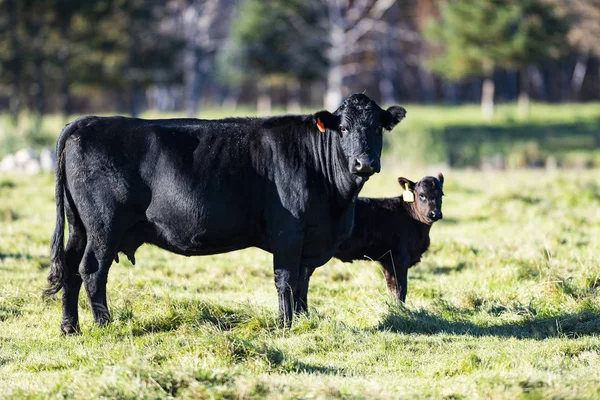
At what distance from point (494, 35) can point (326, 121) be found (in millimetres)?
36757

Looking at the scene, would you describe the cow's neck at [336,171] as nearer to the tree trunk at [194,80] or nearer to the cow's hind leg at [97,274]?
the cow's hind leg at [97,274]

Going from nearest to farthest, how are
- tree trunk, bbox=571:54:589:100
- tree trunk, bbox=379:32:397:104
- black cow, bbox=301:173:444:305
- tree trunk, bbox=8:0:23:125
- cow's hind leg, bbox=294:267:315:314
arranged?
cow's hind leg, bbox=294:267:315:314
black cow, bbox=301:173:444:305
tree trunk, bbox=8:0:23:125
tree trunk, bbox=379:32:397:104
tree trunk, bbox=571:54:589:100

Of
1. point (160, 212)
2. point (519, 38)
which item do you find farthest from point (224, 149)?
point (519, 38)

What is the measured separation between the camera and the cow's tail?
8.02 meters

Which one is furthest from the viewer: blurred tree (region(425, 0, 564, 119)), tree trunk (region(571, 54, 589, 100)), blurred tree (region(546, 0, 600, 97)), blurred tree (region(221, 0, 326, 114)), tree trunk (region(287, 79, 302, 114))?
tree trunk (region(571, 54, 589, 100))

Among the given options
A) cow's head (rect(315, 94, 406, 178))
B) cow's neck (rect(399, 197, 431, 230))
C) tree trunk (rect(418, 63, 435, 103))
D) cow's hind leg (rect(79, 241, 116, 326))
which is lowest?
cow's hind leg (rect(79, 241, 116, 326))

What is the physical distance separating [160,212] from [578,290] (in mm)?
4290

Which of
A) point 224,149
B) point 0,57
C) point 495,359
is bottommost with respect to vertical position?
point 495,359

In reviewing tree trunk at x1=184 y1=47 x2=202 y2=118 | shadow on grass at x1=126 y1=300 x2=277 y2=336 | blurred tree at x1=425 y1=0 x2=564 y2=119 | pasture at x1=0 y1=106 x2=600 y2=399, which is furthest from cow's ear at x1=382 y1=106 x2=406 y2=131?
tree trunk at x1=184 y1=47 x2=202 y2=118

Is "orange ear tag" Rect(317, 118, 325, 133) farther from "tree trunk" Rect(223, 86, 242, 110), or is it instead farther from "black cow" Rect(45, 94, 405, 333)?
"tree trunk" Rect(223, 86, 242, 110)

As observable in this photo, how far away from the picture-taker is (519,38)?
41.8 m

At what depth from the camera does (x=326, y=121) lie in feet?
26.2

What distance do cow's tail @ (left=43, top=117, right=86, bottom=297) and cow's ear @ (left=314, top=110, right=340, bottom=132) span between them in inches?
88.6

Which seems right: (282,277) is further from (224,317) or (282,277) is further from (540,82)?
(540,82)
